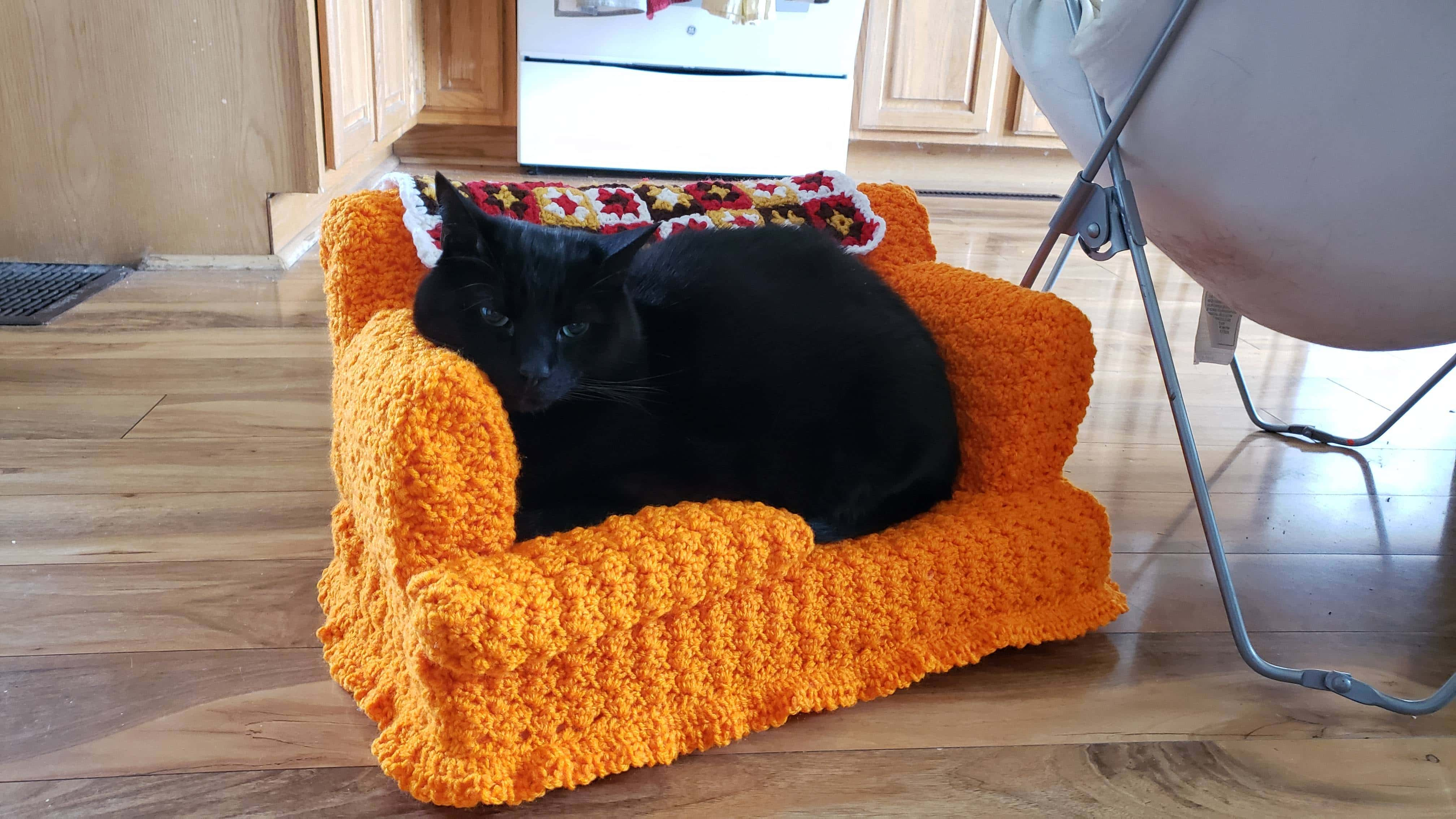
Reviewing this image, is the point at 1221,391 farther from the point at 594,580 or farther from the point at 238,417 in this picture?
the point at 238,417

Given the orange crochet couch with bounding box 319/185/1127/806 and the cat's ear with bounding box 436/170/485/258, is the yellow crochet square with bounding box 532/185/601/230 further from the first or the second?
the cat's ear with bounding box 436/170/485/258

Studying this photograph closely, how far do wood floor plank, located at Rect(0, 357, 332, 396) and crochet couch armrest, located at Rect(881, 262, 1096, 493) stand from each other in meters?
0.98

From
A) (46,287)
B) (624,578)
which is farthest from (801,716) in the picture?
(46,287)

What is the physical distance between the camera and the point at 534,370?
0.79m

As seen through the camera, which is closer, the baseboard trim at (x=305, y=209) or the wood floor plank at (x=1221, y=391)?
the wood floor plank at (x=1221, y=391)

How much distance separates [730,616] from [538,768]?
195 millimetres

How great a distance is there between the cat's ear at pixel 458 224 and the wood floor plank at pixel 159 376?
0.76m

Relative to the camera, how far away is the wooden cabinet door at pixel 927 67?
130 inches

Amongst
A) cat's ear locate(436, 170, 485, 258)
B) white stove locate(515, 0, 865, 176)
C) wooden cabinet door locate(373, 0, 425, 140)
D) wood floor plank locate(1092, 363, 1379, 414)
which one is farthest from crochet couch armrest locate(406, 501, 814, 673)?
white stove locate(515, 0, 865, 176)

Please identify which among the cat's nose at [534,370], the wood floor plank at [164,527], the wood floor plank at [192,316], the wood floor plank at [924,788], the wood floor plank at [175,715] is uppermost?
the cat's nose at [534,370]

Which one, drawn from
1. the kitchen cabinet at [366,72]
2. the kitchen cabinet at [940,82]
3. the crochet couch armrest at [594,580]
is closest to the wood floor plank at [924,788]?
the crochet couch armrest at [594,580]

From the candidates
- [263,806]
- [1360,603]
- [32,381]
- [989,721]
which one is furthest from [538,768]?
[32,381]

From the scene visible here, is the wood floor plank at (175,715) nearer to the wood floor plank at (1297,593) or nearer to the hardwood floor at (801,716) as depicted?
the hardwood floor at (801,716)

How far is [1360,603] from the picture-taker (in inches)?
41.4
